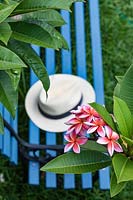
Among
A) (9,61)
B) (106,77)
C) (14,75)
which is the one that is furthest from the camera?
(106,77)

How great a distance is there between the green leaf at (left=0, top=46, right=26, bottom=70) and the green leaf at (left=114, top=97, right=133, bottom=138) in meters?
0.34

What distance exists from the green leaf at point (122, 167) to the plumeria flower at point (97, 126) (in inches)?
4.2

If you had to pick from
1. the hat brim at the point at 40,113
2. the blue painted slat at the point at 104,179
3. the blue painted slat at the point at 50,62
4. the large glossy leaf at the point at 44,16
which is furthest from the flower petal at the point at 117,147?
the blue painted slat at the point at 50,62

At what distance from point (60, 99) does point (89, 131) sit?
1.17 meters

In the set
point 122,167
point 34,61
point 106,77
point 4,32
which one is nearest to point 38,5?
point 4,32

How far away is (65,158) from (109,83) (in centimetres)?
173

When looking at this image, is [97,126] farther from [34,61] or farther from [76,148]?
[34,61]

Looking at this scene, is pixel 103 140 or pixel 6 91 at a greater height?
pixel 6 91

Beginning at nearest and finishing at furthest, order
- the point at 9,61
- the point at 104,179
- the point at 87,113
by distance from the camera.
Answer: the point at 9,61
the point at 87,113
the point at 104,179

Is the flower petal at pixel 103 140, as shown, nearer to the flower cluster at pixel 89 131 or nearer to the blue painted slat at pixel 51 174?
the flower cluster at pixel 89 131

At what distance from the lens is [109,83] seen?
3637mm

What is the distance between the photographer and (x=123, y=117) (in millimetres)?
1863

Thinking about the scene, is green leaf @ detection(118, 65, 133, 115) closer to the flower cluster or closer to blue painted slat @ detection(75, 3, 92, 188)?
the flower cluster

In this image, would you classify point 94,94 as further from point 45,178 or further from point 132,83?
point 132,83
